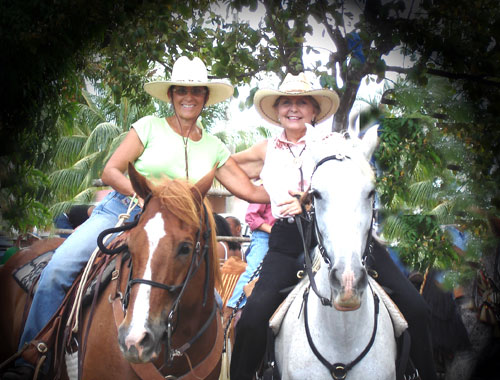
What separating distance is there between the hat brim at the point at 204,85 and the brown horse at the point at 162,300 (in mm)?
1177

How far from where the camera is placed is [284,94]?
448 cm

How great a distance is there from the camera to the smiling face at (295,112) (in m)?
4.49

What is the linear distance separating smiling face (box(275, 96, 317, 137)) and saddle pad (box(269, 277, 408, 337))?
1.48m

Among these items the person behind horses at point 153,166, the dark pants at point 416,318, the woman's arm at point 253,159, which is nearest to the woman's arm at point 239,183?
the person behind horses at point 153,166

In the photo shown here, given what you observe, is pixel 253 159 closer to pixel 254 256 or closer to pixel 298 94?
pixel 298 94

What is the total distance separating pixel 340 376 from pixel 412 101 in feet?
9.29

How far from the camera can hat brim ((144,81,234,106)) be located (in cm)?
424

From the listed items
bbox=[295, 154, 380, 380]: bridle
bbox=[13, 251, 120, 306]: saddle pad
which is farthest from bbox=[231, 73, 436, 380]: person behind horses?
bbox=[13, 251, 120, 306]: saddle pad

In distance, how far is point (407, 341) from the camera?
11.2 ft

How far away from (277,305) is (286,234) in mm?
588

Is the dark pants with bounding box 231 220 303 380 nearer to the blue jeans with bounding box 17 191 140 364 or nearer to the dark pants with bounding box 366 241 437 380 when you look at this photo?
the dark pants with bounding box 366 241 437 380

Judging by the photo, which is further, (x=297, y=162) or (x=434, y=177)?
(x=434, y=177)

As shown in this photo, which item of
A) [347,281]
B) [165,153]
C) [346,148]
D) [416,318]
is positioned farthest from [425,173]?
[347,281]

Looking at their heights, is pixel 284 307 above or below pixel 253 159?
below
